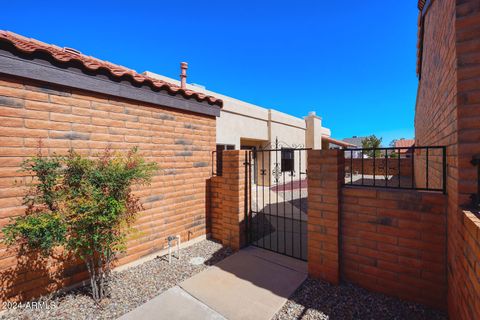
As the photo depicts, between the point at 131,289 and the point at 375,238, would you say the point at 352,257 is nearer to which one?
the point at 375,238

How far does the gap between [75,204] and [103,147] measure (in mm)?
1158

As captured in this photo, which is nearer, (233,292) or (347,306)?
(347,306)

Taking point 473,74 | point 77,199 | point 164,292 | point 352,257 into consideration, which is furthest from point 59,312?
point 473,74

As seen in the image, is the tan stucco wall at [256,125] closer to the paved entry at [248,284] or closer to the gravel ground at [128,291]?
the gravel ground at [128,291]

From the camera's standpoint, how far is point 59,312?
8.41ft

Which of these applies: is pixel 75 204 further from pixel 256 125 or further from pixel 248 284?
pixel 256 125

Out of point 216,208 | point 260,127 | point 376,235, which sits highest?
point 260,127

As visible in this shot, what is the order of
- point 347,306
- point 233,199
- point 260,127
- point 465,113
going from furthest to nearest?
point 260,127
point 233,199
point 347,306
point 465,113

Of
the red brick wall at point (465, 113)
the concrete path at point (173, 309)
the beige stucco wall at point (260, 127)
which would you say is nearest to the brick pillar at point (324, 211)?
the red brick wall at point (465, 113)

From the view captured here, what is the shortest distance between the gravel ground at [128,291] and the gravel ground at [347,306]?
1630mm

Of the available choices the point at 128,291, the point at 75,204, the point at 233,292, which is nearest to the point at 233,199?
the point at 233,292

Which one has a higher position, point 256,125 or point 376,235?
point 256,125

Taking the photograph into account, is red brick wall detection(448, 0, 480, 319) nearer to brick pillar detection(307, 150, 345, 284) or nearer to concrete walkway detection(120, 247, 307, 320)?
brick pillar detection(307, 150, 345, 284)

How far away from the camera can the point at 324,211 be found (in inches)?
122
